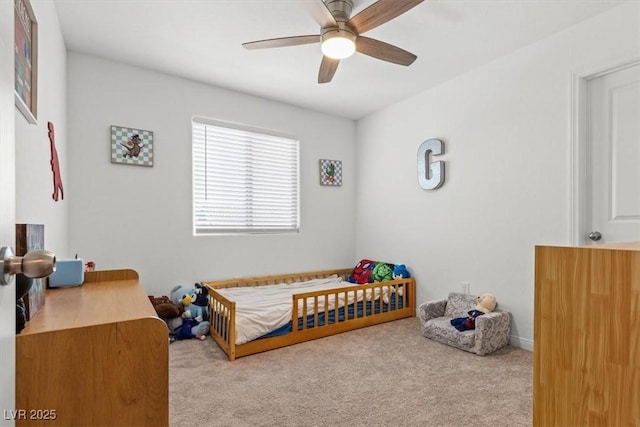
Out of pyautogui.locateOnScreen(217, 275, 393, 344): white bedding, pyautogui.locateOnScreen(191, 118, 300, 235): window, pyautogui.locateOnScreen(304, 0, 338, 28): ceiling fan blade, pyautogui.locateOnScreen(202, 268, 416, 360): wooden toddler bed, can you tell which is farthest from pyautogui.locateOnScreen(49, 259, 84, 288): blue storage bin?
pyautogui.locateOnScreen(191, 118, 300, 235): window

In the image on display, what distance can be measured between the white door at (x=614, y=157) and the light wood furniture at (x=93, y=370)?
9.08 ft

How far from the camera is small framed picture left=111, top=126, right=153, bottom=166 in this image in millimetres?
2904

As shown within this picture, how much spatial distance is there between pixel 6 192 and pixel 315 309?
8.32 feet

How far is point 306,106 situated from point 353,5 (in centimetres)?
194

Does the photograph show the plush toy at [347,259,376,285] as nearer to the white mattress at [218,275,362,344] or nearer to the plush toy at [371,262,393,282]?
the plush toy at [371,262,393,282]

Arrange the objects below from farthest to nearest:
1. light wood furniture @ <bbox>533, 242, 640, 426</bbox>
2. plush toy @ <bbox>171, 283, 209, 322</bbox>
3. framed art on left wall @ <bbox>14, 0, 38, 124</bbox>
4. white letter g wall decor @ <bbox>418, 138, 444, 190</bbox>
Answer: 1. white letter g wall decor @ <bbox>418, 138, 444, 190</bbox>
2. plush toy @ <bbox>171, 283, 209, 322</bbox>
3. framed art on left wall @ <bbox>14, 0, 38, 124</bbox>
4. light wood furniture @ <bbox>533, 242, 640, 426</bbox>

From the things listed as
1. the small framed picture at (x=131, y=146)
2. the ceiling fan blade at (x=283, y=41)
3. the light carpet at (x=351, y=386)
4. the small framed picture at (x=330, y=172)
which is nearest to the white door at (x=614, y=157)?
the light carpet at (x=351, y=386)

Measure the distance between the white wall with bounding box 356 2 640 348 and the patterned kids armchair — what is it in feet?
0.49

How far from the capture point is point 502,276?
2.79 metres

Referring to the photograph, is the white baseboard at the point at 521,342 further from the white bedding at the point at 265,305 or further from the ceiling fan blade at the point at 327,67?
the ceiling fan blade at the point at 327,67

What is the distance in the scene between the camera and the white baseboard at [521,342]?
2600mm

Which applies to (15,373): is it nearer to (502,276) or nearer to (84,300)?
(84,300)

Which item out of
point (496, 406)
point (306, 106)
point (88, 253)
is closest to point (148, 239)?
point (88, 253)

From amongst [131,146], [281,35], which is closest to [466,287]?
[281,35]
